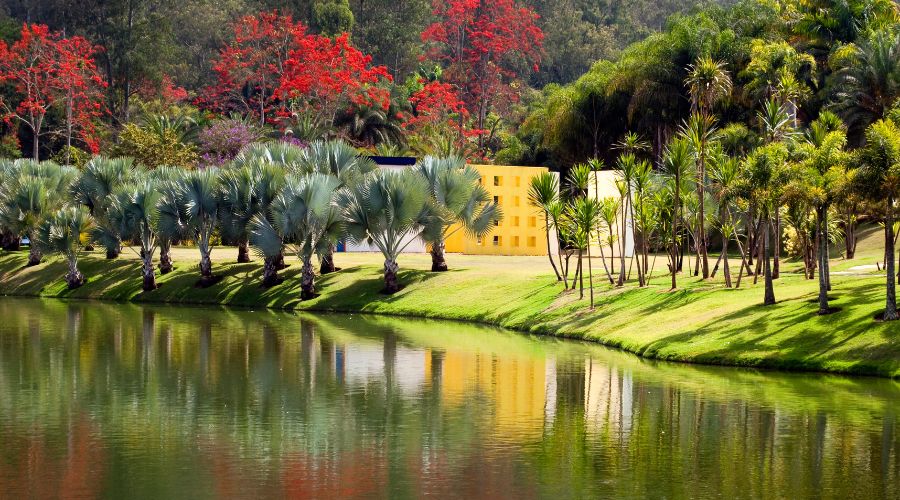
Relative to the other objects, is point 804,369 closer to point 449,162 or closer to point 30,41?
point 449,162

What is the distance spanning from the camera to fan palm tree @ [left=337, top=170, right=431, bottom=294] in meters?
66.1

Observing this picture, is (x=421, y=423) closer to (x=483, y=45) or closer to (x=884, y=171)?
(x=884, y=171)

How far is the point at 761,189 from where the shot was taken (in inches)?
1829

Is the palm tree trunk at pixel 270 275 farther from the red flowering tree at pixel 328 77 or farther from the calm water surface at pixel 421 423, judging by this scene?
the red flowering tree at pixel 328 77

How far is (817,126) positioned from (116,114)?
81.1 meters

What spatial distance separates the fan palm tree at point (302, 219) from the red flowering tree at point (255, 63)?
41547mm

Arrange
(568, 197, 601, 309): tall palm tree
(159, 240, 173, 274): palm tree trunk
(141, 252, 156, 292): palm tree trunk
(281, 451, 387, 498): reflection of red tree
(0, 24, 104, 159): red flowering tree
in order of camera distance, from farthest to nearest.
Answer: (0, 24, 104, 159): red flowering tree → (159, 240, 173, 274): palm tree trunk → (141, 252, 156, 292): palm tree trunk → (568, 197, 601, 309): tall palm tree → (281, 451, 387, 498): reflection of red tree

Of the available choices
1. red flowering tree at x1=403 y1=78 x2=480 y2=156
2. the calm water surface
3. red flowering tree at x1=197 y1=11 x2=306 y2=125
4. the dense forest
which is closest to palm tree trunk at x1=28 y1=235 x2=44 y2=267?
the dense forest

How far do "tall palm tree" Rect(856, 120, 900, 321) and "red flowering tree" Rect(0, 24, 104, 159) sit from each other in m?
72.3

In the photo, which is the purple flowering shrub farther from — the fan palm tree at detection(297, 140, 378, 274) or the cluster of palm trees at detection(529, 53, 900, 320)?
the cluster of palm trees at detection(529, 53, 900, 320)

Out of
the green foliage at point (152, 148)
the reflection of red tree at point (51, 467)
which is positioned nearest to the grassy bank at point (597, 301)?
the green foliage at point (152, 148)

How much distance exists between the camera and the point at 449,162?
227 feet

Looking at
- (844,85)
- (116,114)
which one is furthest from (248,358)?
(116,114)

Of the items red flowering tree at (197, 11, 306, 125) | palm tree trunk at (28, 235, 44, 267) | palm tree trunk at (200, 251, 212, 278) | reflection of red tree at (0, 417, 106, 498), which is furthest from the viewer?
red flowering tree at (197, 11, 306, 125)
